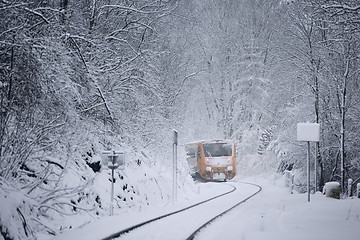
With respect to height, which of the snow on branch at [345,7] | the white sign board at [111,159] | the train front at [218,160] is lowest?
the train front at [218,160]

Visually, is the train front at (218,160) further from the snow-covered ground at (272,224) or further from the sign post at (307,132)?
the snow-covered ground at (272,224)

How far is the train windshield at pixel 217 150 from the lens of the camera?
102 feet

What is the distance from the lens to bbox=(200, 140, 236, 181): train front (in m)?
31.1

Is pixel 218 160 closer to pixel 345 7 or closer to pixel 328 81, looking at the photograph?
pixel 328 81

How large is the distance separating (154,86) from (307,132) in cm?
626

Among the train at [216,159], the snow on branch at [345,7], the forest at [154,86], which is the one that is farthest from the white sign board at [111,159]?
the train at [216,159]

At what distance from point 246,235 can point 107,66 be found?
8032 millimetres

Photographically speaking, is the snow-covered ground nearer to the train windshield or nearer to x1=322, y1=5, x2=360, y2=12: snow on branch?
x1=322, y1=5, x2=360, y2=12: snow on branch

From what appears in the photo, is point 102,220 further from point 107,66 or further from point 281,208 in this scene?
point 281,208

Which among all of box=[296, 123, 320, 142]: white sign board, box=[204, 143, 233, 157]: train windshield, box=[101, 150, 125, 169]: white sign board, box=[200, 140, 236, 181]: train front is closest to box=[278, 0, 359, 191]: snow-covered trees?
box=[296, 123, 320, 142]: white sign board

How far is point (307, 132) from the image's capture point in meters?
16.9

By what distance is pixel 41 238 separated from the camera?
863 cm

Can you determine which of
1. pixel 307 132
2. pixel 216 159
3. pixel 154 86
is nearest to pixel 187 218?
pixel 154 86

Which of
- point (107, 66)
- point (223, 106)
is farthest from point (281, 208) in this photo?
point (223, 106)
